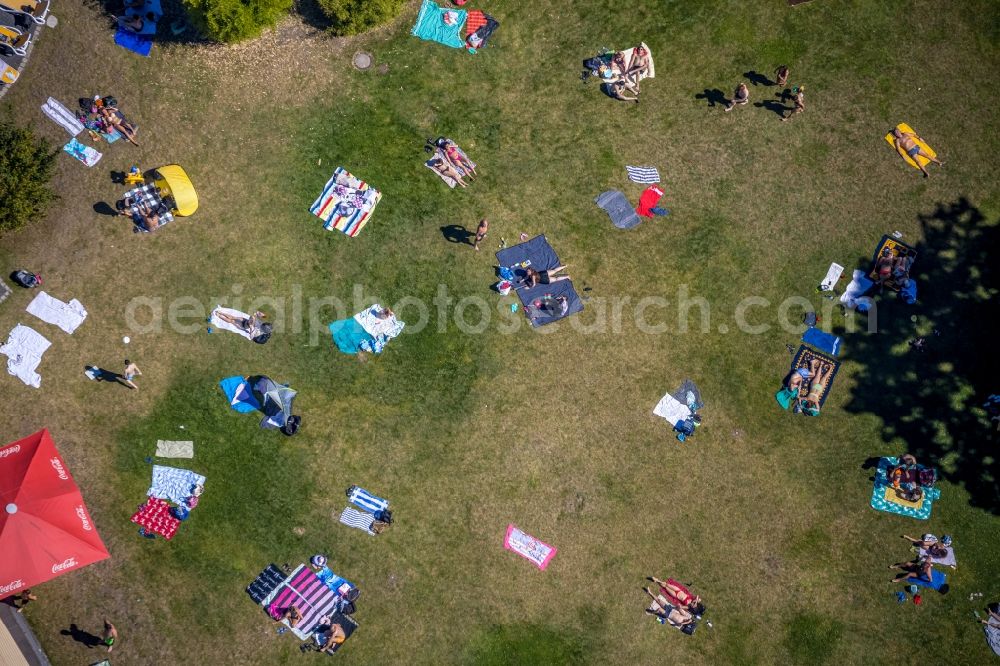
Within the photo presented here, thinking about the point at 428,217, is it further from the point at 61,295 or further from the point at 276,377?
the point at 61,295

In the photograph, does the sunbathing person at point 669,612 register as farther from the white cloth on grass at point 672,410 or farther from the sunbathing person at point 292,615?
the sunbathing person at point 292,615

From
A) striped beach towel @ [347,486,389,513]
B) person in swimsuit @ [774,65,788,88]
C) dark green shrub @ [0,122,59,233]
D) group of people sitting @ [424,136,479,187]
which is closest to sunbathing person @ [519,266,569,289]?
group of people sitting @ [424,136,479,187]

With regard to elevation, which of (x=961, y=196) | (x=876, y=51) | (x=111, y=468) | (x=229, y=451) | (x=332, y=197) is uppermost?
(x=876, y=51)

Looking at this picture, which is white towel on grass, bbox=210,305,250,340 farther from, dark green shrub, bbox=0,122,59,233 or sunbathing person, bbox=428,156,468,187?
sunbathing person, bbox=428,156,468,187

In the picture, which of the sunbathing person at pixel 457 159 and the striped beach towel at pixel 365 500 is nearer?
the striped beach towel at pixel 365 500

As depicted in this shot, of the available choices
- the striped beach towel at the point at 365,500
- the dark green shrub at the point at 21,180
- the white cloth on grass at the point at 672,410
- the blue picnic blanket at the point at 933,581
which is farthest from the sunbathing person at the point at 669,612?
the dark green shrub at the point at 21,180

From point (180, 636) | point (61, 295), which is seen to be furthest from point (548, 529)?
point (61, 295)

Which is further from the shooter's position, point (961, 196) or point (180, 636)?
point (961, 196)
